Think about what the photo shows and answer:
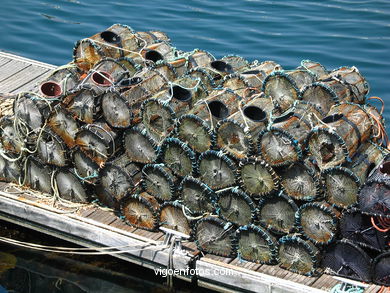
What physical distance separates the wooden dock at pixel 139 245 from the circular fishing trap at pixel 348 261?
0.55 ft

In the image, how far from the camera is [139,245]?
413 inches

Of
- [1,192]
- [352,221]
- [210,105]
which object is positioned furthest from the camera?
[1,192]

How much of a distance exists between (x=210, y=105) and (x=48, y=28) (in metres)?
14.3

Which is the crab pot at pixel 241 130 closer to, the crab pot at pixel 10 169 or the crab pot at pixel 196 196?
the crab pot at pixel 196 196

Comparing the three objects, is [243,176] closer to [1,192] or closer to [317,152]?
[317,152]

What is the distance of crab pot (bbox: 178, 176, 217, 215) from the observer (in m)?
10.1

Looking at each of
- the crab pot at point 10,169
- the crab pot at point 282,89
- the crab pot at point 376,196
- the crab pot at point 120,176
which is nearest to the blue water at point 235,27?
the crab pot at point 282,89

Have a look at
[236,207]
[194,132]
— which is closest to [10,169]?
[194,132]

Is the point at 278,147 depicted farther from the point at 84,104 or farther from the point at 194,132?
the point at 84,104

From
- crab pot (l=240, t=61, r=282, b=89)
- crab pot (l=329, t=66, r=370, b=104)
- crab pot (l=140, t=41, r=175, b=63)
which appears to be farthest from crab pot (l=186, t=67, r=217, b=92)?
crab pot (l=329, t=66, r=370, b=104)

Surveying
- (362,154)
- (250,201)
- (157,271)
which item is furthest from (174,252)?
(362,154)

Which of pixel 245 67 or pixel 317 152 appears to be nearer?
pixel 317 152

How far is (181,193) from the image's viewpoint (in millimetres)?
10320

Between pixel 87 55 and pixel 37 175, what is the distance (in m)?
2.11
